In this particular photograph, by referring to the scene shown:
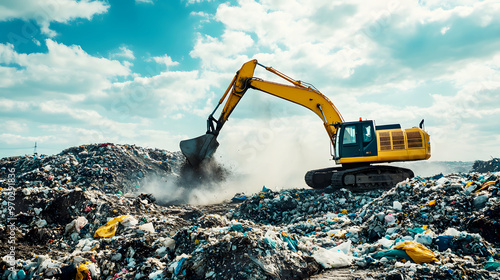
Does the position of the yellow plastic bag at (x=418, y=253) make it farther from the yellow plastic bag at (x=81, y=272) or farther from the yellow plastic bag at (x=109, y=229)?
the yellow plastic bag at (x=109, y=229)

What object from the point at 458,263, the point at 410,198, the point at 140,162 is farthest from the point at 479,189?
the point at 140,162

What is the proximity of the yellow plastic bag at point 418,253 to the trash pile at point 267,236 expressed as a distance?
14 millimetres

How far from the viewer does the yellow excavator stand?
10.5m

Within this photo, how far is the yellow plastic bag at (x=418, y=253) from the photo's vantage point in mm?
4438

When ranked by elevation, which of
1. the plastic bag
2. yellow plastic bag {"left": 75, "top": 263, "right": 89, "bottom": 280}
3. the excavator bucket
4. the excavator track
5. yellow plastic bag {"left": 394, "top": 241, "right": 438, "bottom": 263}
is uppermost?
the excavator bucket

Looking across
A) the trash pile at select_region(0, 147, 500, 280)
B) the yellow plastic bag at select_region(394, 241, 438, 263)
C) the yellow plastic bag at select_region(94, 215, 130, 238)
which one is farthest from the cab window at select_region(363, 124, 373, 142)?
the yellow plastic bag at select_region(94, 215, 130, 238)

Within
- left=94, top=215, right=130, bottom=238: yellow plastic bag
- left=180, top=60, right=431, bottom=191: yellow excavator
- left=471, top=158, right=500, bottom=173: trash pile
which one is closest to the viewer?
left=94, top=215, right=130, bottom=238: yellow plastic bag

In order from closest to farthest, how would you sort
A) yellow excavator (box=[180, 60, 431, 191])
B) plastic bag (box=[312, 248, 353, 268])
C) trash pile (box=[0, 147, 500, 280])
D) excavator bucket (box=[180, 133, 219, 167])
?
trash pile (box=[0, 147, 500, 280]), plastic bag (box=[312, 248, 353, 268]), yellow excavator (box=[180, 60, 431, 191]), excavator bucket (box=[180, 133, 219, 167])

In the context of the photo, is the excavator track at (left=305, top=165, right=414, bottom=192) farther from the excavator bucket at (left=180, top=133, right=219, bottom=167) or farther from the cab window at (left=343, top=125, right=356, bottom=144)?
the excavator bucket at (left=180, top=133, right=219, bottom=167)

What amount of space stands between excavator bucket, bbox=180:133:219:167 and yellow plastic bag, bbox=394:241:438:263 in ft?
25.5

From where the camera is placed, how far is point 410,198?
7738 millimetres

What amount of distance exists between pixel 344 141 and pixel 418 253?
6.44 meters

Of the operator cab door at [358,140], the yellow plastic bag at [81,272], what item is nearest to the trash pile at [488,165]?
the operator cab door at [358,140]

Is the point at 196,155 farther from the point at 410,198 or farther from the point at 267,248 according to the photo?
the point at 267,248
